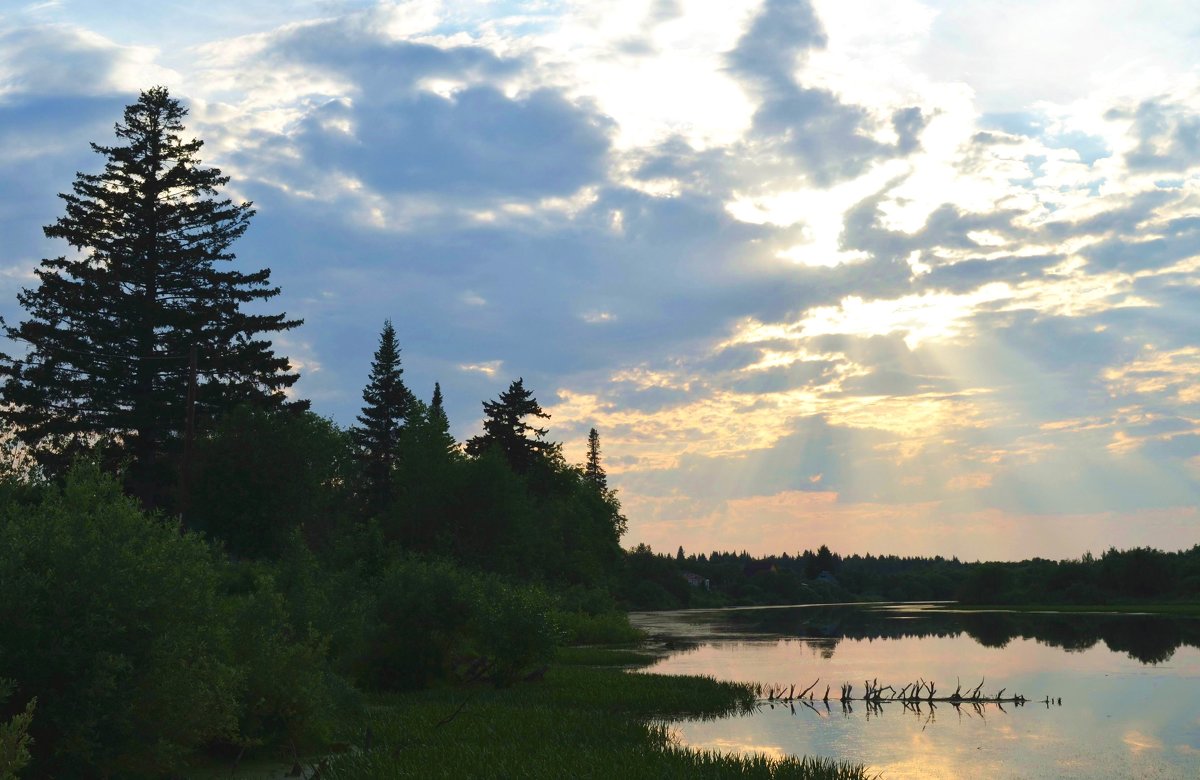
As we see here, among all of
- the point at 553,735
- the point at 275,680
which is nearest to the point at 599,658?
the point at 553,735

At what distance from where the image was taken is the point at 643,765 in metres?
19.3

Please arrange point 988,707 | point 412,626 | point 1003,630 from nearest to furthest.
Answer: point 412,626 → point 988,707 → point 1003,630

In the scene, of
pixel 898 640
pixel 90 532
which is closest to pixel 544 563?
pixel 898 640

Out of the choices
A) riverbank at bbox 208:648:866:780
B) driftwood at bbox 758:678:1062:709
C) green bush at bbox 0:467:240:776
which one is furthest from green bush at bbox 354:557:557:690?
green bush at bbox 0:467:240:776

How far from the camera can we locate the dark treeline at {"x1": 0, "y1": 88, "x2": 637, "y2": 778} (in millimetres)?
14711

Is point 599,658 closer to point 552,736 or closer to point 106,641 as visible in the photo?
point 552,736

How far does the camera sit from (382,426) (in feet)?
352

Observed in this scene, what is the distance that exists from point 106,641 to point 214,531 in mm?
43354

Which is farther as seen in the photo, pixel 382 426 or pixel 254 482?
pixel 382 426

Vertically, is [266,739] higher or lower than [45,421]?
lower

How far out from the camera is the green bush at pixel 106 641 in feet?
46.6

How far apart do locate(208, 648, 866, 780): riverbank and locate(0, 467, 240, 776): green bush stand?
416 cm

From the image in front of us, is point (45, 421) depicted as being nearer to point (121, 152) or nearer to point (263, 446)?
point (263, 446)

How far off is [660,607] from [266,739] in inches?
5601
